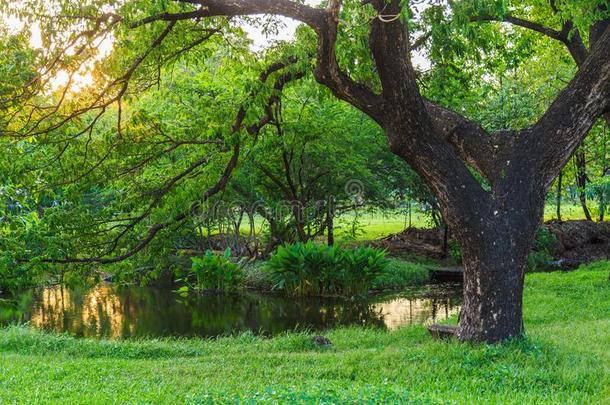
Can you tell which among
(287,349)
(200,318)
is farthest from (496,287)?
(200,318)

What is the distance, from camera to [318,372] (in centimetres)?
683

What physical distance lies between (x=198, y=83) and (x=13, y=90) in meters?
9.75

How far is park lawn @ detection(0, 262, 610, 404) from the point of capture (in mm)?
5379

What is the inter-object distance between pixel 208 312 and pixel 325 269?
140 inches

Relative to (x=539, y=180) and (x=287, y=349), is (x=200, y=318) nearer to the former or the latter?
(x=287, y=349)

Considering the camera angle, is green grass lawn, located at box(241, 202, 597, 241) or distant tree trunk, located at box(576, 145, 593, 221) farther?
distant tree trunk, located at box(576, 145, 593, 221)

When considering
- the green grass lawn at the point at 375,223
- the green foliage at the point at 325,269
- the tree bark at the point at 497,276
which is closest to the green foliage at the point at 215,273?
the green foliage at the point at 325,269

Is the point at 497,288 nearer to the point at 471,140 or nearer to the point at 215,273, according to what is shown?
the point at 471,140

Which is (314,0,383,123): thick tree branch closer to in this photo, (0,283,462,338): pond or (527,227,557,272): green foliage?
(0,283,462,338): pond

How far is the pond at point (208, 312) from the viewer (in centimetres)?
1350

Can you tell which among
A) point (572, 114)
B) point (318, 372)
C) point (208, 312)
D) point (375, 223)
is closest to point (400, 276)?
point (208, 312)

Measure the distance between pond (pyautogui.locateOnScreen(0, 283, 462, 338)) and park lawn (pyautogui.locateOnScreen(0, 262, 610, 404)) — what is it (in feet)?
11.2

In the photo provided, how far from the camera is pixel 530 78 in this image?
26.8 m

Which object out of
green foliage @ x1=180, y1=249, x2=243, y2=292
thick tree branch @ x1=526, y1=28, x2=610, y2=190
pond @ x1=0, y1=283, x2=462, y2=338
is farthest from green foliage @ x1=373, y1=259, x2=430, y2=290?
thick tree branch @ x1=526, y1=28, x2=610, y2=190
